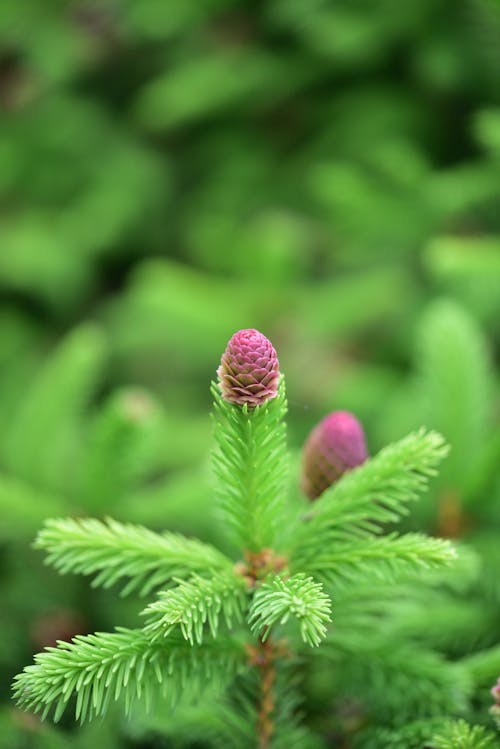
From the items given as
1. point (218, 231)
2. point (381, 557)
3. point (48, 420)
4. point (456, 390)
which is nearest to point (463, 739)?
point (381, 557)

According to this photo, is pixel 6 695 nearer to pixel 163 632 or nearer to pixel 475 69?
pixel 163 632

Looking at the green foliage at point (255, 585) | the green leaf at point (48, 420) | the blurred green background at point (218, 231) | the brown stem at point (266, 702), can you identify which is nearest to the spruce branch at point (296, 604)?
the green foliage at point (255, 585)

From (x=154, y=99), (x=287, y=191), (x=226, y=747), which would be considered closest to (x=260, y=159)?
(x=287, y=191)

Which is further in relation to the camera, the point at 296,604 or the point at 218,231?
the point at 218,231

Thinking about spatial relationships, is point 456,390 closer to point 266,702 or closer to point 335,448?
point 335,448

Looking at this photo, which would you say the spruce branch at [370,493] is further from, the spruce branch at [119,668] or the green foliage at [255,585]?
the spruce branch at [119,668]

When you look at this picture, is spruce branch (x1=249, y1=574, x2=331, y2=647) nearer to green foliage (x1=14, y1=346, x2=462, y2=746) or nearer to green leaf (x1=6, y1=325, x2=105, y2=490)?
green foliage (x1=14, y1=346, x2=462, y2=746)
